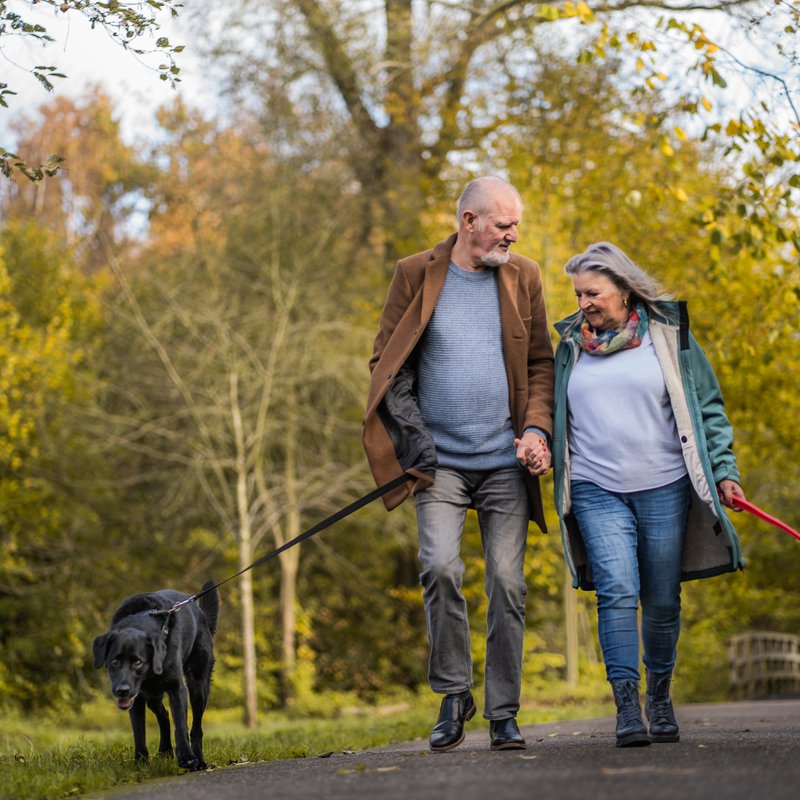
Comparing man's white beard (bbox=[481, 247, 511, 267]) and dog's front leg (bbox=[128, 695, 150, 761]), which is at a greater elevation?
man's white beard (bbox=[481, 247, 511, 267])

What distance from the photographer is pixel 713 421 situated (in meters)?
5.66

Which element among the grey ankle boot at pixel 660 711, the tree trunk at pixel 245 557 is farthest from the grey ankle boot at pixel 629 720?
the tree trunk at pixel 245 557

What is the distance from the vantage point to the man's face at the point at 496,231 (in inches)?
223

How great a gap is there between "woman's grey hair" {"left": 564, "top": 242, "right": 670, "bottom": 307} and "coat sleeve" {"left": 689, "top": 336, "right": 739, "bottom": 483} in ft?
0.97

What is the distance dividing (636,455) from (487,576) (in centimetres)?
84

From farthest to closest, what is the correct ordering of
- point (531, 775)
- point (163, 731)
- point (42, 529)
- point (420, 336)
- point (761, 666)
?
1. point (42, 529)
2. point (761, 666)
3. point (163, 731)
4. point (420, 336)
5. point (531, 775)

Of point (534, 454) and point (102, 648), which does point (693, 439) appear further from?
point (102, 648)

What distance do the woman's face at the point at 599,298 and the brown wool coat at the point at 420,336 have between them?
0.93 feet

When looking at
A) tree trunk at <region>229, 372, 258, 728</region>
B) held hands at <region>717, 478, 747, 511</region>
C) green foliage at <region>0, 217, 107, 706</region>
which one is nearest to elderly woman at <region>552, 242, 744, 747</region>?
held hands at <region>717, 478, 747, 511</region>

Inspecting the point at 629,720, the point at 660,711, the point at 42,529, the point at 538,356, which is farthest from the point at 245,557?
the point at 629,720

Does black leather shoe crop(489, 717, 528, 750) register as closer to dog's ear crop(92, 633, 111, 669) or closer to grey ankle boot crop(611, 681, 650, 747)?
grey ankle boot crop(611, 681, 650, 747)

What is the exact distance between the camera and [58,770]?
544cm

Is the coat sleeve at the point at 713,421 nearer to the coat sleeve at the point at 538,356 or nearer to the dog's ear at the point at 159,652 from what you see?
the coat sleeve at the point at 538,356

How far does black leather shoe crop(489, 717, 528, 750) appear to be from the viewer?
5.44 m
